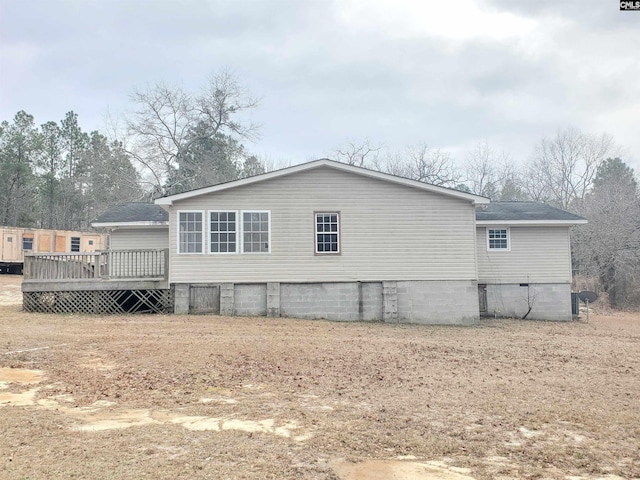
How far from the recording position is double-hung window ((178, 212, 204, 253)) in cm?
1480

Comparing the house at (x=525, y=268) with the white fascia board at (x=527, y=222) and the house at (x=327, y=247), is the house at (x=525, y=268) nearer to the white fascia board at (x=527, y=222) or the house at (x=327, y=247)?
the white fascia board at (x=527, y=222)

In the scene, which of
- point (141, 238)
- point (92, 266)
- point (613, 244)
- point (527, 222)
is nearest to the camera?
point (92, 266)

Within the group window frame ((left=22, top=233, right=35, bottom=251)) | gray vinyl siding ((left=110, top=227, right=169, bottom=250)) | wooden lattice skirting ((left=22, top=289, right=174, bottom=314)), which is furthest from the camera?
window frame ((left=22, top=233, right=35, bottom=251))

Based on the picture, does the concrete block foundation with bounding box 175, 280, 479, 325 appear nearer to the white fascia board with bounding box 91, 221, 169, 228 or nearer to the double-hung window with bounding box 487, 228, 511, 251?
the white fascia board with bounding box 91, 221, 169, 228

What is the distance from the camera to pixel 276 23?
637 inches

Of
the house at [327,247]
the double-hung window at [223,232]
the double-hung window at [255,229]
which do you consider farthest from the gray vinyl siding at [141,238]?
the double-hung window at [255,229]

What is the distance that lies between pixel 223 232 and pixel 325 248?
3.19m

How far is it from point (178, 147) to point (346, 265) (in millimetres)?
24758

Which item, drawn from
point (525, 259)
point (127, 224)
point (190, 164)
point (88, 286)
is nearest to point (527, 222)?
point (525, 259)

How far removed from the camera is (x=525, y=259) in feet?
59.2

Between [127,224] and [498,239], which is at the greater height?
[127,224]

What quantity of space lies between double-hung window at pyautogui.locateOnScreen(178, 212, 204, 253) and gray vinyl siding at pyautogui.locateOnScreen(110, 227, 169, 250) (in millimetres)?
2851

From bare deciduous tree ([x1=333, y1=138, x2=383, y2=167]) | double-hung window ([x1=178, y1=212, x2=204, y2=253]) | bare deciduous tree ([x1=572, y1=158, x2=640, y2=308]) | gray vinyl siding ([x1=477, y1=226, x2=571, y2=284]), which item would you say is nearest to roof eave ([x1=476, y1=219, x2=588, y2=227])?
gray vinyl siding ([x1=477, y1=226, x2=571, y2=284])

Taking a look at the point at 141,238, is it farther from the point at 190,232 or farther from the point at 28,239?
the point at 28,239
